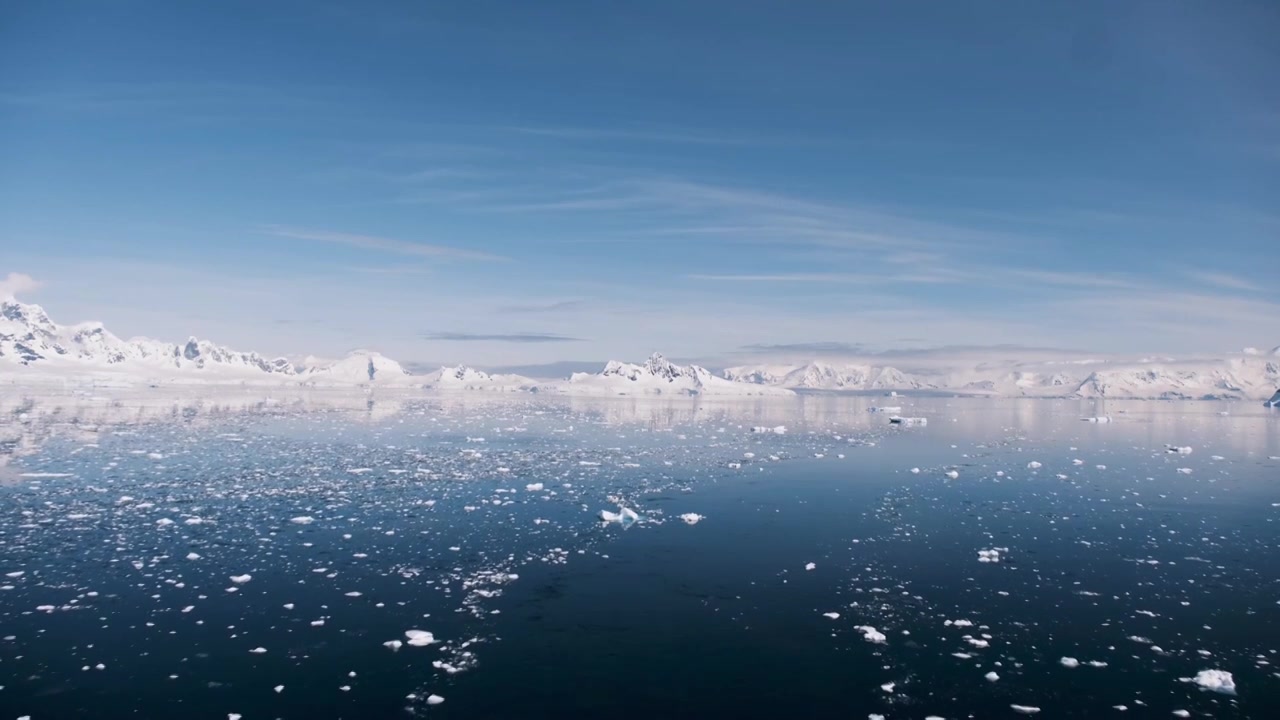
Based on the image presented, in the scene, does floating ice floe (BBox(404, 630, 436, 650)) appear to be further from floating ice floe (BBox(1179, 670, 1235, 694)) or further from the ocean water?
floating ice floe (BBox(1179, 670, 1235, 694))

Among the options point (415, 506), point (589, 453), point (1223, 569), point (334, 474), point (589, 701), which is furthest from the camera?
point (589, 453)

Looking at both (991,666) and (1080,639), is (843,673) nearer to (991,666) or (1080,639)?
(991,666)

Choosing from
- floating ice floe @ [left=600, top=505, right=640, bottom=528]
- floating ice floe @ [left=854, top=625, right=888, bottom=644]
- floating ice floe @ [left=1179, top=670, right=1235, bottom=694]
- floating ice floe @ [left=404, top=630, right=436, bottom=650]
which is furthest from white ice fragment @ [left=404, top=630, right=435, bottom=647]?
floating ice floe @ [left=1179, top=670, right=1235, bottom=694]

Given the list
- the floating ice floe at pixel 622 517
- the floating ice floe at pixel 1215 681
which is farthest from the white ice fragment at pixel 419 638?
the floating ice floe at pixel 1215 681

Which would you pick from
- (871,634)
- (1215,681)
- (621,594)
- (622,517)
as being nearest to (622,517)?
(622,517)

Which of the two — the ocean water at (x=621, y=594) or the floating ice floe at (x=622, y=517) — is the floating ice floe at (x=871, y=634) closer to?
the ocean water at (x=621, y=594)

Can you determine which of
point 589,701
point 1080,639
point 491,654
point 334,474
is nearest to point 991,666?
point 1080,639

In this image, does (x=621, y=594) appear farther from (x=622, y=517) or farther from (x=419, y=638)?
(x=622, y=517)

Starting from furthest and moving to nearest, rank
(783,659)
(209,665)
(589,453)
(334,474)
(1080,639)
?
(589,453)
(334,474)
(1080,639)
(783,659)
(209,665)
